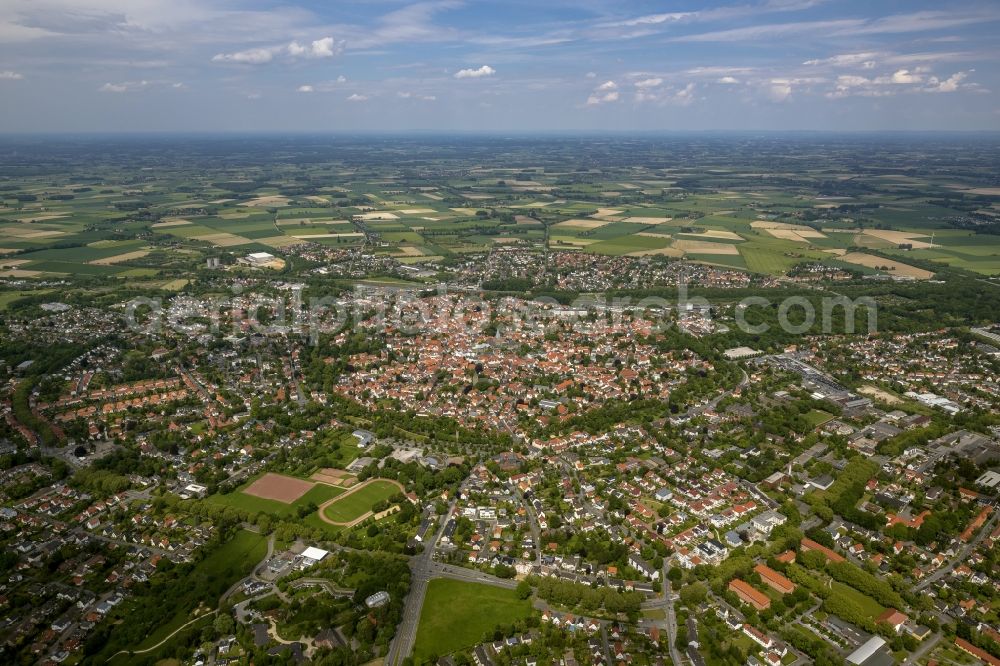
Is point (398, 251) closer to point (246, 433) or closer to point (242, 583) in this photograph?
point (246, 433)

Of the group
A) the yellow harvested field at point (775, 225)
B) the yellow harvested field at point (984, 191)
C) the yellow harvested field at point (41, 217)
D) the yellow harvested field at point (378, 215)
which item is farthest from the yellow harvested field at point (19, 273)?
the yellow harvested field at point (984, 191)

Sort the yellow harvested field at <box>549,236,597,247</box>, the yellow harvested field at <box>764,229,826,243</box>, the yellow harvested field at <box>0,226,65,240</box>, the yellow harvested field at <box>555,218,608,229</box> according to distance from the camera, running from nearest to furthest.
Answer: the yellow harvested field at <box>549,236,597,247</box>
the yellow harvested field at <box>764,229,826,243</box>
the yellow harvested field at <box>0,226,65,240</box>
the yellow harvested field at <box>555,218,608,229</box>

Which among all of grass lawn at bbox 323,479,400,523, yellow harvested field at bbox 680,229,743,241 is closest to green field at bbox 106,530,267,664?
grass lawn at bbox 323,479,400,523

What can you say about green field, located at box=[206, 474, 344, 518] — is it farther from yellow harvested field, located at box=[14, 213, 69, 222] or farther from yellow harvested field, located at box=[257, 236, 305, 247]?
yellow harvested field, located at box=[14, 213, 69, 222]

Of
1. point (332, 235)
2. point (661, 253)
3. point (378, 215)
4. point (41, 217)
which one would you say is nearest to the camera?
point (661, 253)

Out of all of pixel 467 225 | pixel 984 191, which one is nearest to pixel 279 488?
pixel 467 225

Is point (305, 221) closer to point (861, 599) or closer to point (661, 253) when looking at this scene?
point (661, 253)

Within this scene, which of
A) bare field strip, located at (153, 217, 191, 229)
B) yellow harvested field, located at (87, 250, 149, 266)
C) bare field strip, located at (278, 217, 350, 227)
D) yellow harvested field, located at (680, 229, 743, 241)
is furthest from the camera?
bare field strip, located at (278, 217, 350, 227)
